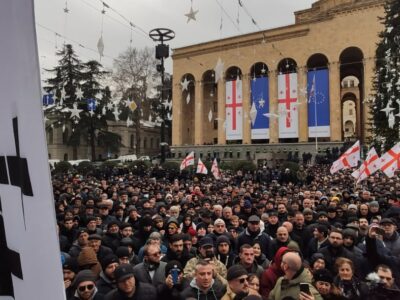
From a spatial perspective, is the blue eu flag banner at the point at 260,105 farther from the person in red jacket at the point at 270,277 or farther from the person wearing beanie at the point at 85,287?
the person wearing beanie at the point at 85,287

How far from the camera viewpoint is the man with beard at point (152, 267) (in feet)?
14.3

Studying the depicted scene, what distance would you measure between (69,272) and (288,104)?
109 ft

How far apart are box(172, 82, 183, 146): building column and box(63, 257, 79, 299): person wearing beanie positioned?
39892 mm

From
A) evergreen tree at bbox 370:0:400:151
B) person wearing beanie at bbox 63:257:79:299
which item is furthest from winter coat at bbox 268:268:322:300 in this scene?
evergreen tree at bbox 370:0:400:151

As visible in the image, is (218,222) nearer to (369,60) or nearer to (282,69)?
(369,60)

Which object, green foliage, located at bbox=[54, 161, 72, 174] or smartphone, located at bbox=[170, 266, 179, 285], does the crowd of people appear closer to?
smartphone, located at bbox=[170, 266, 179, 285]

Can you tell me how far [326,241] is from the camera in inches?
229

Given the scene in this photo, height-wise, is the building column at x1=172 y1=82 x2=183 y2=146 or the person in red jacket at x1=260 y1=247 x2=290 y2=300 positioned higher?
the building column at x1=172 y1=82 x2=183 y2=146

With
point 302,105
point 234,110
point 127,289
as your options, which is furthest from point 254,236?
point 234,110

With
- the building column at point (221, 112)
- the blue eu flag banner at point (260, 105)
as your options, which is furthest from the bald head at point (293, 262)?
the building column at point (221, 112)

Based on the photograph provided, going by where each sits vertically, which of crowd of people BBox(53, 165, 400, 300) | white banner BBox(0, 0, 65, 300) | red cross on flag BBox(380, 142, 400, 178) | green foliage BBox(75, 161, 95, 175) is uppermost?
white banner BBox(0, 0, 65, 300)

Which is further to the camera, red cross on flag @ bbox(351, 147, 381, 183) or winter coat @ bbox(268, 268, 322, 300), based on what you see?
red cross on flag @ bbox(351, 147, 381, 183)

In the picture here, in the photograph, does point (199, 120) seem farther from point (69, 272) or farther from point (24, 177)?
point (24, 177)

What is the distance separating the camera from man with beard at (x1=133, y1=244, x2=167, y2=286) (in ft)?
14.3
